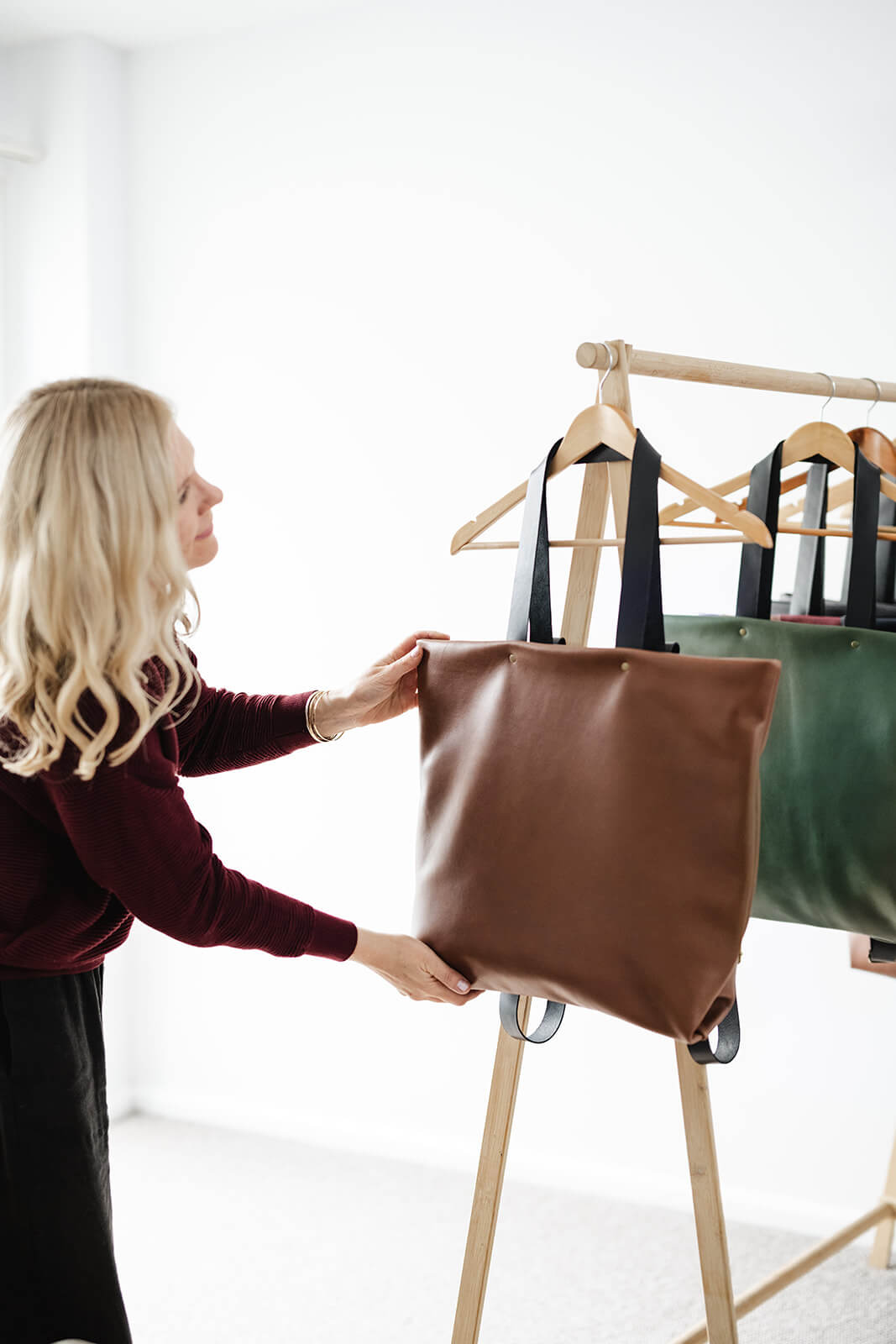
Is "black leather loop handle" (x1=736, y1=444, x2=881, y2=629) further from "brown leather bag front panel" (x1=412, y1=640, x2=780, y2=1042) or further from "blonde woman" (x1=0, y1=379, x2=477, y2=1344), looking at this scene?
"blonde woman" (x1=0, y1=379, x2=477, y2=1344)

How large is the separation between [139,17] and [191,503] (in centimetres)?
202

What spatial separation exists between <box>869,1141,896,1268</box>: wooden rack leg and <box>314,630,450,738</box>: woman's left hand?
1.34 m

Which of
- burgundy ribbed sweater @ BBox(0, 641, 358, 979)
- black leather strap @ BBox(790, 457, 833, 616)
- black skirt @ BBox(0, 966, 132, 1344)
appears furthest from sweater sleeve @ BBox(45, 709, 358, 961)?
black leather strap @ BBox(790, 457, 833, 616)

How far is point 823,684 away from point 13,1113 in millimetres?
993

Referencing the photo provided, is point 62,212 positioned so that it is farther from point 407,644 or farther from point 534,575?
point 534,575

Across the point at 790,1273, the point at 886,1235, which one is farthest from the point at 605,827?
the point at 886,1235

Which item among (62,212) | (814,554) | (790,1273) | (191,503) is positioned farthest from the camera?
(62,212)

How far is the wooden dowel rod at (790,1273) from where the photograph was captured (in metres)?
1.70

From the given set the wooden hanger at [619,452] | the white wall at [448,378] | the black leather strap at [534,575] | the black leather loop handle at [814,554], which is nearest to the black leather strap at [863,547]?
the black leather loop handle at [814,554]

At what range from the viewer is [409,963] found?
1.35 m

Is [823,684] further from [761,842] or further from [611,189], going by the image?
[611,189]

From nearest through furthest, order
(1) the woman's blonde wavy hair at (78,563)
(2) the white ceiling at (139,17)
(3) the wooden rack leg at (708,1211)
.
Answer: (1) the woman's blonde wavy hair at (78,563) < (3) the wooden rack leg at (708,1211) < (2) the white ceiling at (139,17)

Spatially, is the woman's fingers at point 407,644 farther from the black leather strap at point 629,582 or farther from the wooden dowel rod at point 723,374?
the wooden dowel rod at point 723,374

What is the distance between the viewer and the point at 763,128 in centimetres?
235
